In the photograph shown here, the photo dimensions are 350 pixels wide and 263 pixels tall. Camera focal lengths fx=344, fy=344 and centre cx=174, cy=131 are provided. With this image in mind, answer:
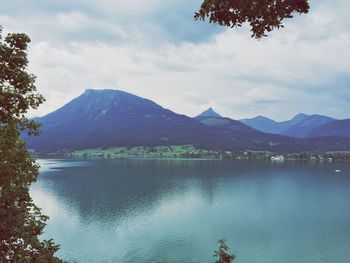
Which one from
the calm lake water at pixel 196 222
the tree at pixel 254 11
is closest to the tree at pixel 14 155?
the tree at pixel 254 11

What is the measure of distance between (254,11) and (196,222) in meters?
103

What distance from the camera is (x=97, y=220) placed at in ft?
369

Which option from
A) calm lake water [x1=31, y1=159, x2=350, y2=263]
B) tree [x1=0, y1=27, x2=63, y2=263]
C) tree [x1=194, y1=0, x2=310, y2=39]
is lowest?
calm lake water [x1=31, y1=159, x2=350, y2=263]

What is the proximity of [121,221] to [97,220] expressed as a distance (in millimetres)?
8804

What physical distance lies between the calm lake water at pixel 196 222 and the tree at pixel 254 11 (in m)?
67.2

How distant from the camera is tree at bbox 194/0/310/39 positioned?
12297mm

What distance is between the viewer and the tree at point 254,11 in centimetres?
1230

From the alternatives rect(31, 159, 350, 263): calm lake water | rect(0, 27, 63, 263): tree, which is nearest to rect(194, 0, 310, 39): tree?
rect(0, 27, 63, 263): tree

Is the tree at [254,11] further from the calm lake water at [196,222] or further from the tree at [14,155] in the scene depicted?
the calm lake water at [196,222]

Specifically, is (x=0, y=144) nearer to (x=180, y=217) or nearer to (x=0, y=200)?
(x=0, y=200)

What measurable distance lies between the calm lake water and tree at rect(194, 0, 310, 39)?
6716 cm

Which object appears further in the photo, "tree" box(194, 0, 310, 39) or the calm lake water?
the calm lake water

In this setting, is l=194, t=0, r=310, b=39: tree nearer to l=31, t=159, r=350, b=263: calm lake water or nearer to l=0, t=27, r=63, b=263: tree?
l=0, t=27, r=63, b=263: tree

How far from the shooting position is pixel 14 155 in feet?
64.7
